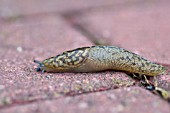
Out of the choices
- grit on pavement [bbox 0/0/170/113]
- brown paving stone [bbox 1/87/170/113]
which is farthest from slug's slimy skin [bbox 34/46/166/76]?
brown paving stone [bbox 1/87/170/113]

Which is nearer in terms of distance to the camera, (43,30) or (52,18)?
(43,30)

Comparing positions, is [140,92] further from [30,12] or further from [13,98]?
[30,12]

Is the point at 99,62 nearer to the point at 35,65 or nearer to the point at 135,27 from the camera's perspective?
the point at 35,65

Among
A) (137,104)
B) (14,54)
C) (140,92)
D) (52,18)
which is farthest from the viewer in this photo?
(52,18)

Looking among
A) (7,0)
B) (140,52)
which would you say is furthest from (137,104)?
(7,0)

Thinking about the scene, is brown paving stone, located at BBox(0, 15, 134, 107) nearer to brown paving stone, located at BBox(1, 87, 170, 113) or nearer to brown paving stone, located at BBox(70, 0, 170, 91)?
brown paving stone, located at BBox(1, 87, 170, 113)
